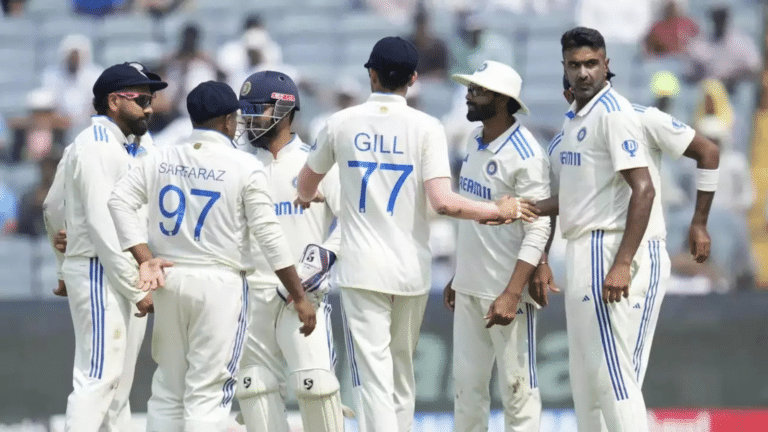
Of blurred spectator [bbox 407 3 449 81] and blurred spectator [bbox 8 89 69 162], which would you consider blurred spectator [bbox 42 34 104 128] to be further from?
blurred spectator [bbox 407 3 449 81]

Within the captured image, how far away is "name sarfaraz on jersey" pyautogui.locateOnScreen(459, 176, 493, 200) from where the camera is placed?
5637mm

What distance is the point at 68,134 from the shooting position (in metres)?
10.8

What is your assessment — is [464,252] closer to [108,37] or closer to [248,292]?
[248,292]

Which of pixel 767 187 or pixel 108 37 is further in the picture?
pixel 108 37

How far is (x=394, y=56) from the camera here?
17.4 ft

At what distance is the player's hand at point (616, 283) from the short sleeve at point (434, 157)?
82cm

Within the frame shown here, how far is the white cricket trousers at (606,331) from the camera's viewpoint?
5230mm

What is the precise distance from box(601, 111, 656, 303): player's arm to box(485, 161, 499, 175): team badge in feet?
1.94

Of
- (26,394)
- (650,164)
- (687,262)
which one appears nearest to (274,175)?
(650,164)

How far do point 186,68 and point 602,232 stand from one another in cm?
644

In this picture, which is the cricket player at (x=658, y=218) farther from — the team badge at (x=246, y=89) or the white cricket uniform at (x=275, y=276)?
the team badge at (x=246, y=89)

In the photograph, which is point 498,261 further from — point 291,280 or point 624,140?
point 291,280

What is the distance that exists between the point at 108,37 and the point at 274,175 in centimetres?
589

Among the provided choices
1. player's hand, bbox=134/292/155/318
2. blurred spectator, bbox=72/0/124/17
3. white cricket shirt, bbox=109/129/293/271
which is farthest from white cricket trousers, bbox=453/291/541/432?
blurred spectator, bbox=72/0/124/17
